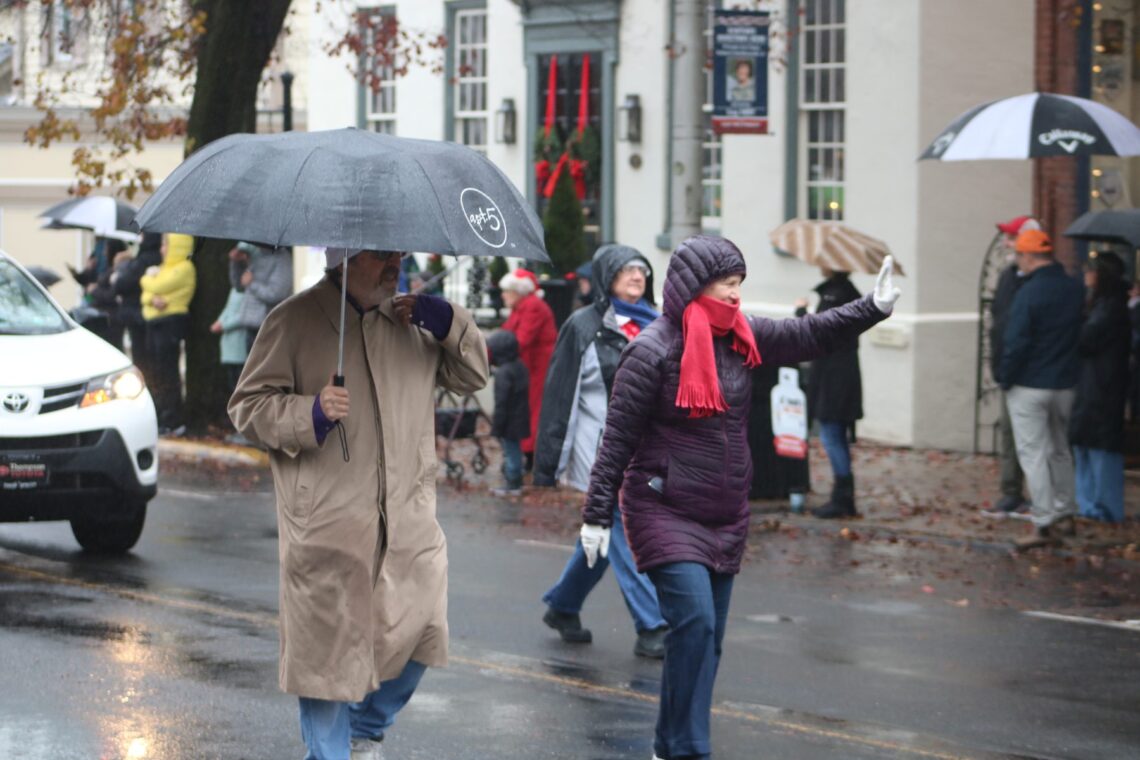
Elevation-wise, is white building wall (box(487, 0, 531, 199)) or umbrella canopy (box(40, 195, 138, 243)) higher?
white building wall (box(487, 0, 531, 199))

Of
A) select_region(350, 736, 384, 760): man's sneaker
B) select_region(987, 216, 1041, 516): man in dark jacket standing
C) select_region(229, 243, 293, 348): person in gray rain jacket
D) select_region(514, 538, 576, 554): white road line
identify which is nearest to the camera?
select_region(350, 736, 384, 760): man's sneaker

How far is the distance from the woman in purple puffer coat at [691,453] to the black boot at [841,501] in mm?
7633

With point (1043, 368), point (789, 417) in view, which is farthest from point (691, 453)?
point (789, 417)

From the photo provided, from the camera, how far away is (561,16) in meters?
24.3

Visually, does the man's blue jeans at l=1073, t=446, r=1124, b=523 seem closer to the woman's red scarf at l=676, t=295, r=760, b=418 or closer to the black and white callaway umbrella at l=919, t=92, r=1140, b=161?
the black and white callaway umbrella at l=919, t=92, r=1140, b=161

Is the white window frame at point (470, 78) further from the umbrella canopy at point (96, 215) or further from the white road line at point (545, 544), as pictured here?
the white road line at point (545, 544)

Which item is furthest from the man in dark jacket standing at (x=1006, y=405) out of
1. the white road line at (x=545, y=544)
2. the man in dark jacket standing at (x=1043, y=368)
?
the white road line at (x=545, y=544)

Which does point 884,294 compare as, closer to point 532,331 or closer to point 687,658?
point 687,658

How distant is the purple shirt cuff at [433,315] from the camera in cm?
614

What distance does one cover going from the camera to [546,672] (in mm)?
8984

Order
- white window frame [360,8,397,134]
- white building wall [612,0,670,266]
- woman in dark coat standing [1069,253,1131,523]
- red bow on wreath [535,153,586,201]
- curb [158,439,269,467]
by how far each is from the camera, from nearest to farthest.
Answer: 1. woman in dark coat standing [1069,253,1131,523]
2. curb [158,439,269,467]
3. white building wall [612,0,670,266]
4. red bow on wreath [535,153,586,201]
5. white window frame [360,8,397,134]

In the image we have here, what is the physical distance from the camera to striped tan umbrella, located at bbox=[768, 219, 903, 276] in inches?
577

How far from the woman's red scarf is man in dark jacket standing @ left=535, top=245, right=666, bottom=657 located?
2388 millimetres

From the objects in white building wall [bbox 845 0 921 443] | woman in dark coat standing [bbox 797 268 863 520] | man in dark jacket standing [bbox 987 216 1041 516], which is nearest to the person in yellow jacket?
white building wall [bbox 845 0 921 443]
